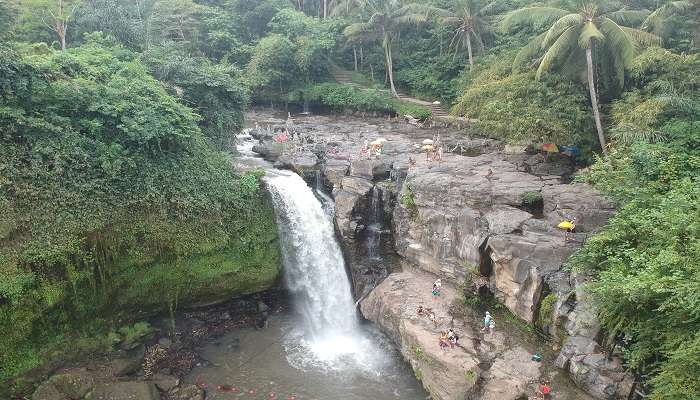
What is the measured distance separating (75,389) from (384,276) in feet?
36.2

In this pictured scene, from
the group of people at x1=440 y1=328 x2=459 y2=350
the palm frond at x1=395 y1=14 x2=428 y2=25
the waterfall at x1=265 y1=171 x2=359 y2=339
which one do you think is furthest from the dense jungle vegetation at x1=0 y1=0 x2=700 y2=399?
the palm frond at x1=395 y1=14 x2=428 y2=25

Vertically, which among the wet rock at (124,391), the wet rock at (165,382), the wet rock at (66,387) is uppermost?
the wet rock at (66,387)

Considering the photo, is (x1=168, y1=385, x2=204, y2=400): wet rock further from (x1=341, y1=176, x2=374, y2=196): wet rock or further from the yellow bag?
the yellow bag

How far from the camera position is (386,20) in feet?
120

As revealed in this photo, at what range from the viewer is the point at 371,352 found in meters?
16.5

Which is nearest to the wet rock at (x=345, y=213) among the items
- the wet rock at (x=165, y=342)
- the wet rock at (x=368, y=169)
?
the wet rock at (x=368, y=169)

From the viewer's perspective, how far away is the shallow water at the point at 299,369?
1447cm

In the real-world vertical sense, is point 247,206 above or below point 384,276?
above

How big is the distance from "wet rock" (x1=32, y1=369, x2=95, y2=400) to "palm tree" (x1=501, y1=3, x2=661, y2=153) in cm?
2054

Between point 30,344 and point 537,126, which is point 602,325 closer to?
point 537,126

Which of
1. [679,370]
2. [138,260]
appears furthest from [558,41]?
[138,260]

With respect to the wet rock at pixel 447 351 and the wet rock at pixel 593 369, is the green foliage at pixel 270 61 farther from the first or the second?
the wet rock at pixel 593 369

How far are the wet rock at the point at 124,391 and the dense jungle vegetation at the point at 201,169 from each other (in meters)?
2.12

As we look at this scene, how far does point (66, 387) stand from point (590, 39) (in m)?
23.6
